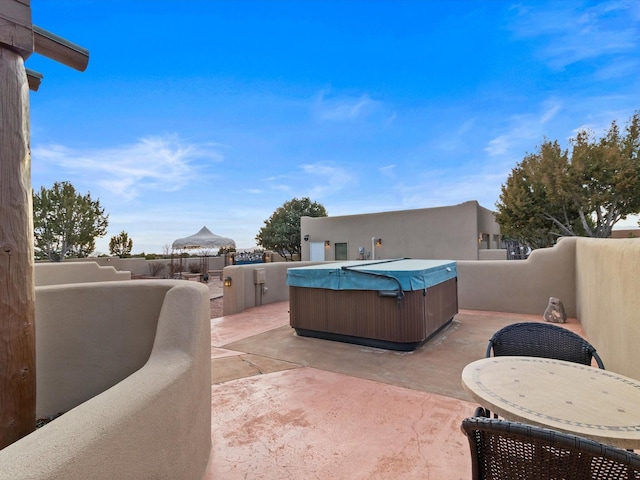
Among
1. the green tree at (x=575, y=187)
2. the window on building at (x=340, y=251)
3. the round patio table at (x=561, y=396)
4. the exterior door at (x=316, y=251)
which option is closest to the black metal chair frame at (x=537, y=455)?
the round patio table at (x=561, y=396)

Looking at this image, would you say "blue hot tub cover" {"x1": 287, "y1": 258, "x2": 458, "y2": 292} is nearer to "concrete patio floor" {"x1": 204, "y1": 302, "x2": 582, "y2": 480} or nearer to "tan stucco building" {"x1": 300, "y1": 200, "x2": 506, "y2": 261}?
"concrete patio floor" {"x1": 204, "y1": 302, "x2": 582, "y2": 480}

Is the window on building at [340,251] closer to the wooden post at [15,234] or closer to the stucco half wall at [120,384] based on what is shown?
the stucco half wall at [120,384]

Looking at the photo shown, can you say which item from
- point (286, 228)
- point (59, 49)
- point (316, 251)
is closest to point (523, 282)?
point (59, 49)

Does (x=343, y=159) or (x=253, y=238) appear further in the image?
(x=253, y=238)

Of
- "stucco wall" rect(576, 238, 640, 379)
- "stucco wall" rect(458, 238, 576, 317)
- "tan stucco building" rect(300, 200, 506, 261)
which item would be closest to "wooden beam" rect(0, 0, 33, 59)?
"stucco wall" rect(576, 238, 640, 379)

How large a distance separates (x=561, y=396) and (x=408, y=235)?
12.8m

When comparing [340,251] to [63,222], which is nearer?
[340,251]

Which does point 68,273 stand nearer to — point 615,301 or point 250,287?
point 250,287

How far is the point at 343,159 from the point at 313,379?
47.6 feet

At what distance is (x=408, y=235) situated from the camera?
14.0 metres

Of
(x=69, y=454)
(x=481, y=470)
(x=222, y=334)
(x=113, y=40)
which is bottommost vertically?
(x=222, y=334)

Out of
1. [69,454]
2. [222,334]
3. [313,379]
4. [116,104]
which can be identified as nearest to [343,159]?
[116,104]

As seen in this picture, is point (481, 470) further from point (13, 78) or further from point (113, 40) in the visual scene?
point (113, 40)

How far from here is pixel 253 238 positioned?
91.5ft
